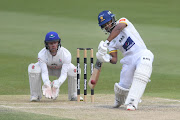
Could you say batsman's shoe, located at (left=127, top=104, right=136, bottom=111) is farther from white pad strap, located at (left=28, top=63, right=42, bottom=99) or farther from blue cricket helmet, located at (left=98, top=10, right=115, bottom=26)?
white pad strap, located at (left=28, top=63, right=42, bottom=99)

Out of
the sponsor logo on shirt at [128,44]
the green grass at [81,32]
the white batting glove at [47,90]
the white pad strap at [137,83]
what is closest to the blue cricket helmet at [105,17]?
the sponsor logo on shirt at [128,44]

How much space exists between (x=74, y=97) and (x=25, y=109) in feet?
8.05

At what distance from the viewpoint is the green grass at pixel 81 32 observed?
43.9 ft

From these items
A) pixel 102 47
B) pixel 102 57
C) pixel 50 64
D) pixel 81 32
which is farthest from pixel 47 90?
pixel 81 32

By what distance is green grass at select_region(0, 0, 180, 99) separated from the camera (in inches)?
527

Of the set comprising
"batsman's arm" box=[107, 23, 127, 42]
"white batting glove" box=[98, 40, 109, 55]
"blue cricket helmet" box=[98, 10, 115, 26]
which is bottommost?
"white batting glove" box=[98, 40, 109, 55]

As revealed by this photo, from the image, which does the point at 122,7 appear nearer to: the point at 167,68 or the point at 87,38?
the point at 87,38

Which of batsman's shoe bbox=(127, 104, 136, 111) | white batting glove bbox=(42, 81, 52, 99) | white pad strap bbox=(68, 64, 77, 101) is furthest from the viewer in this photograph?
white pad strap bbox=(68, 64, 77, 101)

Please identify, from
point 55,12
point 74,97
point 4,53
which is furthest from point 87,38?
Result: point 74,97

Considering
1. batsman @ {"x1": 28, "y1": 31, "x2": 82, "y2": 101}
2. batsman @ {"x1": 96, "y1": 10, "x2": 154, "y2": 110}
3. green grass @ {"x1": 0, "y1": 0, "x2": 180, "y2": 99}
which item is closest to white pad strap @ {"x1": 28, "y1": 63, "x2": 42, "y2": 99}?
Result: batsman @ {"x1": 28, "y1": 31, "x2": 82, "y2": 101}

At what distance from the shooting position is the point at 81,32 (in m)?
21.6

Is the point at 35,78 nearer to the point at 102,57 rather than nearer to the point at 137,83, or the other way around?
the point at 102,57

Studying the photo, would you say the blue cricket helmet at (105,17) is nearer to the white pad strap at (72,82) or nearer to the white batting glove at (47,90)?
the white batting glove at (47,90)

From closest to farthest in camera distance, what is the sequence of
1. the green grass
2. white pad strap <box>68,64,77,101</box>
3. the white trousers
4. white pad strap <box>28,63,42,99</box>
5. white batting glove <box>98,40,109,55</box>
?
white batting glove <box>98,40,109,55</box> → the white trousers → white pad strap <box>28,63,42,99</box> → white pad strap <box>68,64,77,101</box> → the green grass
